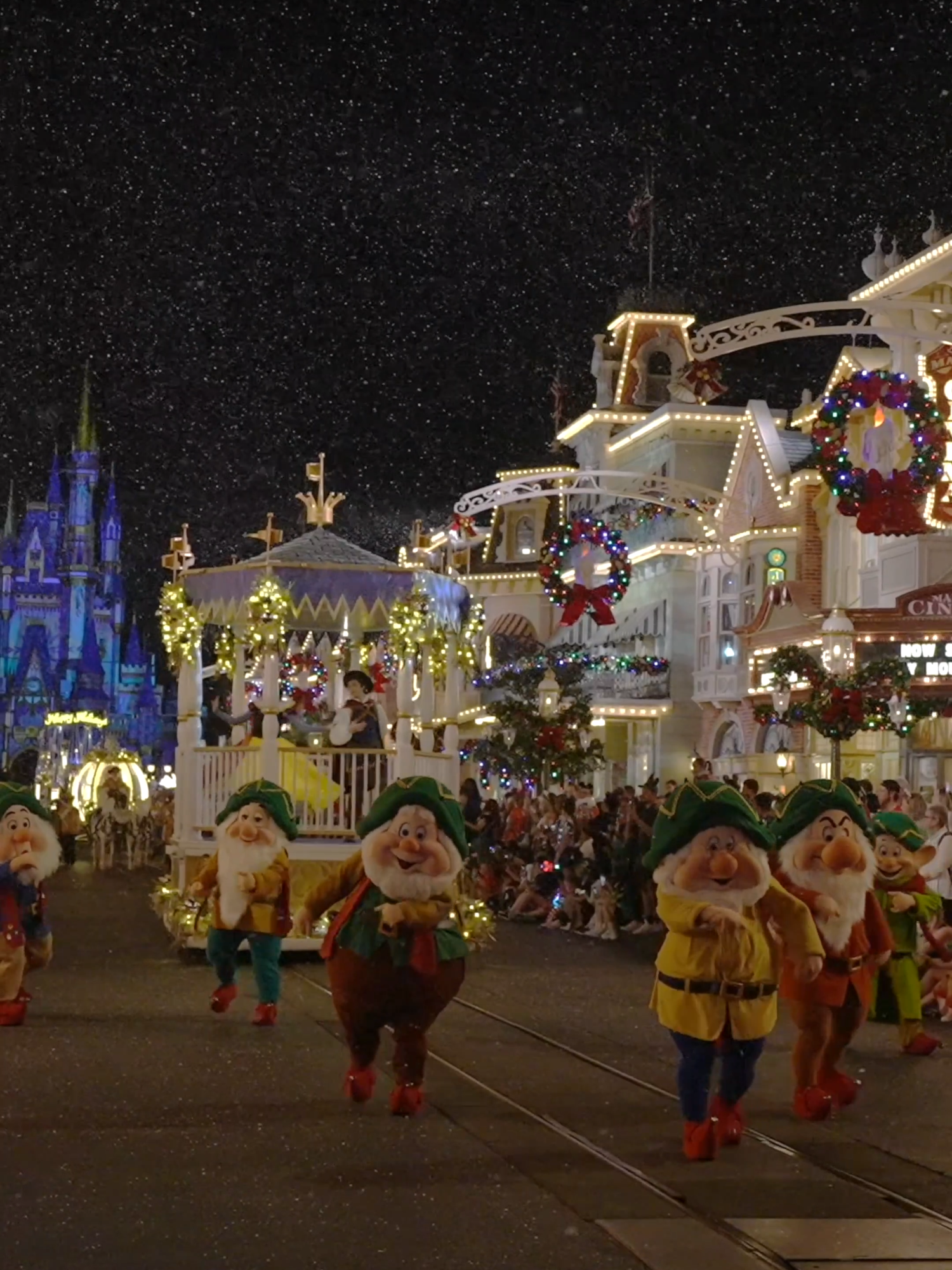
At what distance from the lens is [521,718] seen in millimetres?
29453

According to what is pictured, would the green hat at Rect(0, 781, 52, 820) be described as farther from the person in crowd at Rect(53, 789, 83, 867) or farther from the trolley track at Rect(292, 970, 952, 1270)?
the person in crowd at Rect(53, 789, 83, 867)

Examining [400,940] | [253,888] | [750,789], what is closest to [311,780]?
[750,789]

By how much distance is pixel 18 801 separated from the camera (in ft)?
40.7

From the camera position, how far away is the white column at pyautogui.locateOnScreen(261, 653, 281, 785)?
1723 cm

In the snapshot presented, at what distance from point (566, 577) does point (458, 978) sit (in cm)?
2003

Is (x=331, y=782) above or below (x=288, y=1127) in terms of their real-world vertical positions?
above

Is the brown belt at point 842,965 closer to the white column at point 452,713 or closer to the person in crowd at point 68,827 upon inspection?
the white column at point 452,713

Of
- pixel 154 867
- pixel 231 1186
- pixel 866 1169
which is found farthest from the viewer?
pixel 154 867

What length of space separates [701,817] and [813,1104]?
1.64 meters

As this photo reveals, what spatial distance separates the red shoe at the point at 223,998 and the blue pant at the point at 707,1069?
5.30 metres

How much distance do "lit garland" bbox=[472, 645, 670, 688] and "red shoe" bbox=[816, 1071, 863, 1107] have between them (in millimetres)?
26829

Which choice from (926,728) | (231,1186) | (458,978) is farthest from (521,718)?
(231,1186)

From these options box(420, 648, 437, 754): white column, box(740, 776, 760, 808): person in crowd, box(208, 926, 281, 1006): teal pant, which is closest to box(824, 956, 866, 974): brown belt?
box(208, 926, 281, 1006): teal pant

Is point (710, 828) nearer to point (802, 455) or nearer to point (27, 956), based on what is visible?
point (27, 956)
